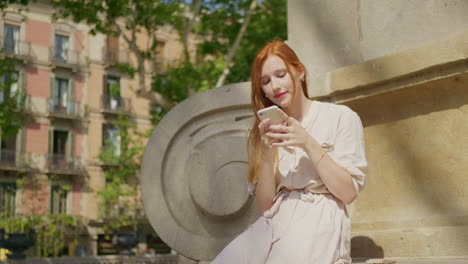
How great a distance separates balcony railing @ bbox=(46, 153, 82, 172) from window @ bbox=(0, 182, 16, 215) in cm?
195

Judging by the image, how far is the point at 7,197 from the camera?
1073 inches

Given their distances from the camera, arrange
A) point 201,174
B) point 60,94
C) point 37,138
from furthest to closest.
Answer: point 60,94
point 37,138
point 201,174

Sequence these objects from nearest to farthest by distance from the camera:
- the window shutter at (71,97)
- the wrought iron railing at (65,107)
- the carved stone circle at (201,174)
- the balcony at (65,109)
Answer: the carved stone circle at (201,174), the balcony at (65,109), the wrought iron railing at (65,107), the window shutter at (71,97)

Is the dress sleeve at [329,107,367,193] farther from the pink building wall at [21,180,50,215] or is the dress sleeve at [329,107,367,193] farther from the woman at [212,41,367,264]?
the pink building wall at [21,180,50,215]

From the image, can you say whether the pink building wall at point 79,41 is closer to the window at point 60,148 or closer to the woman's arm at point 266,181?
the window at point 60,148

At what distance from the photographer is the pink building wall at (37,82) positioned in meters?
28.9

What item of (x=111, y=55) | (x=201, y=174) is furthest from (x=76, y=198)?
(x=201, y=174)

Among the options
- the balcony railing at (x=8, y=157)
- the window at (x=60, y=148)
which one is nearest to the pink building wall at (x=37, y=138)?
the window at (x=60, y=148)

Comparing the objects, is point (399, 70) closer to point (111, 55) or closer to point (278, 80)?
point (278, 80)

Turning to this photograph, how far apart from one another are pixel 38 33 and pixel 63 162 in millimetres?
6358

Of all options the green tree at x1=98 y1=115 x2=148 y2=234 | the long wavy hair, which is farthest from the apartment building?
the long wavy hair

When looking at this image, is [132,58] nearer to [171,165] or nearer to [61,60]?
[61,60]

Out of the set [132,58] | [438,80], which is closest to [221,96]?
[438,80]

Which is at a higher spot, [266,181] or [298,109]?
[298,109]
